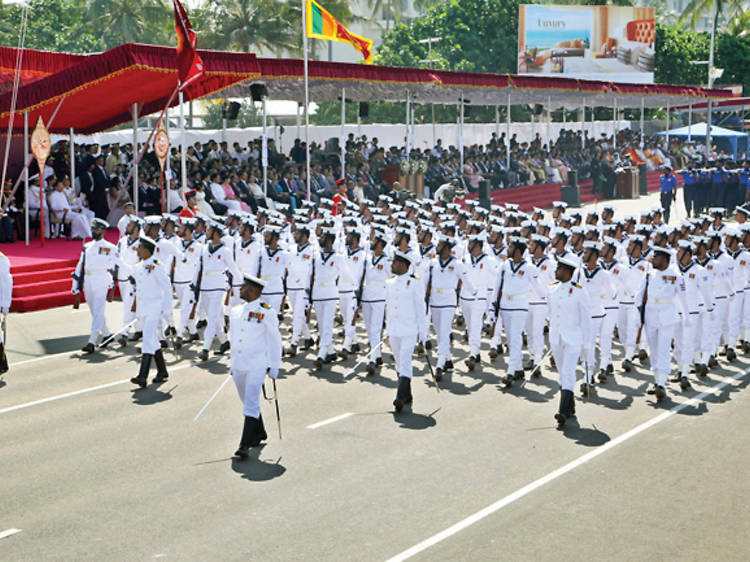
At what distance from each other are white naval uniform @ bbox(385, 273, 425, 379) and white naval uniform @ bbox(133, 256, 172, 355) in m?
3.23

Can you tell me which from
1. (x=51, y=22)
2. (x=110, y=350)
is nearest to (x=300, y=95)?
(x=110, y=350)

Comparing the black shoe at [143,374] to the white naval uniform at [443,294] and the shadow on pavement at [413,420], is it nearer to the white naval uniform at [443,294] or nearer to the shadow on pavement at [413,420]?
the shadow on pavement at [413,420]

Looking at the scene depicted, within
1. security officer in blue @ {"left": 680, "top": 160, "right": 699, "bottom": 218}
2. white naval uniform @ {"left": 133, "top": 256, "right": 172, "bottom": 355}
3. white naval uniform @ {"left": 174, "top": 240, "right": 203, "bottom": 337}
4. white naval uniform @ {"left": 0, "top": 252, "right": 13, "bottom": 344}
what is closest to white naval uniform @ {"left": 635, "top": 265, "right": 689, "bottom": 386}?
white naval uniform @ {"left": 133, "top": 256, "right": 172, "bottom": 355}

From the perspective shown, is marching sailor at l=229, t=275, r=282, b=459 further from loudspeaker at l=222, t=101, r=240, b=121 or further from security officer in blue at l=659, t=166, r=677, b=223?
security officer in blue at l=659, t=166, r=677, b=223

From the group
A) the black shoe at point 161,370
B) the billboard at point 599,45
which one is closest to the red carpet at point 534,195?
the billboard at point 599,45

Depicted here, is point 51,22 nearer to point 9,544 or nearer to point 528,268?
point 528,268

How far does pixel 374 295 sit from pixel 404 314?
235 centimetres

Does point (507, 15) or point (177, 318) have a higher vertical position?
point (507, 15)

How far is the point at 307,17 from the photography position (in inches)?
1043

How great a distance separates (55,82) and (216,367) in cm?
1009

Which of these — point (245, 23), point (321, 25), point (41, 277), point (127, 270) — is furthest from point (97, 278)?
point (245, 23)

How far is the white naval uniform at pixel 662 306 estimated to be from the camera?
1425 centimetres

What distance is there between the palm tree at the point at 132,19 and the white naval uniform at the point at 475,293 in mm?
41937

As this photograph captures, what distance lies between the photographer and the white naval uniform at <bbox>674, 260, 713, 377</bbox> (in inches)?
579
